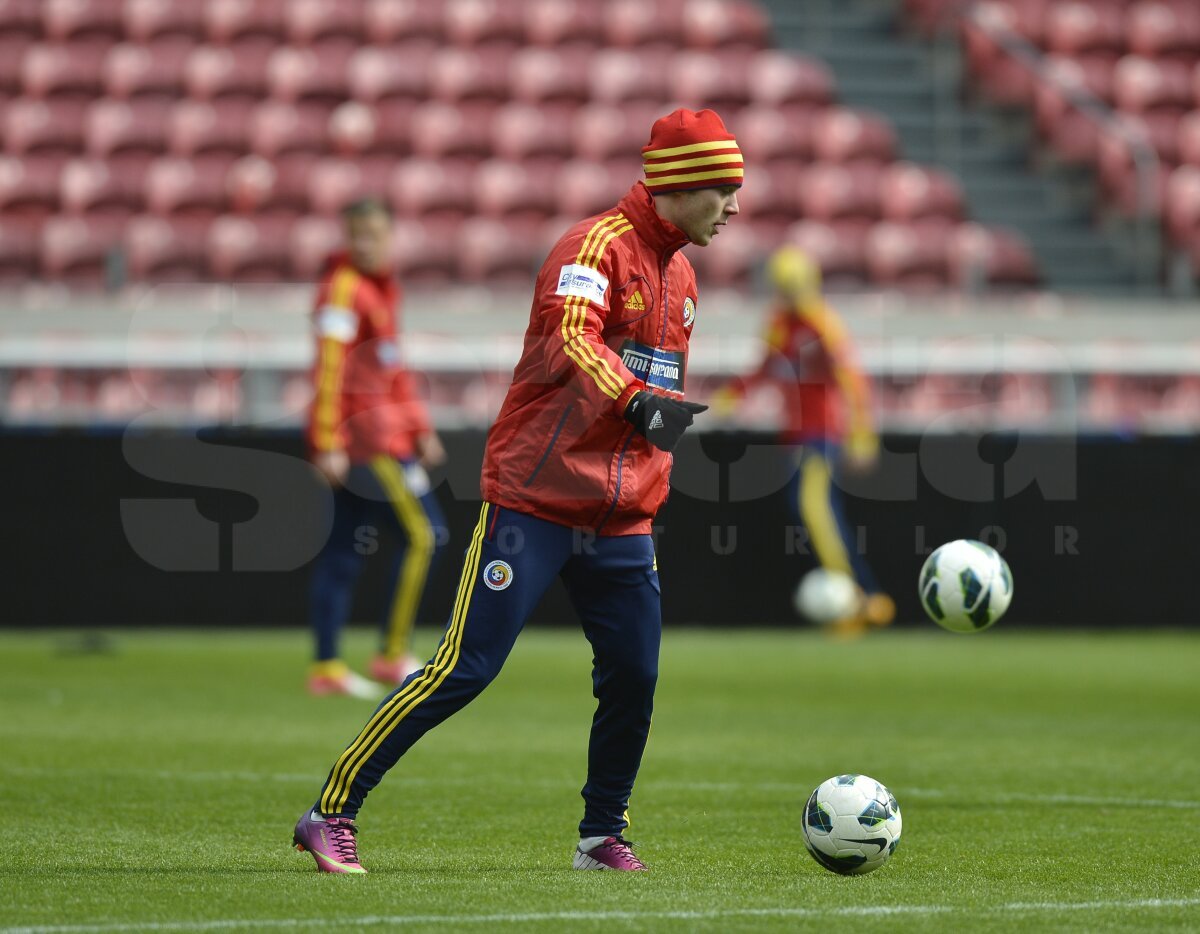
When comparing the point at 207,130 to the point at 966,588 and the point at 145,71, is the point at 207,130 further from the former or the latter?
the point at 966,588

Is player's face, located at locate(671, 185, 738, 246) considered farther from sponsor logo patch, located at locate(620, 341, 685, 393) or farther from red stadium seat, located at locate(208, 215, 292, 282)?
red stadium seat, located at locate(208, 215, 292, 282)

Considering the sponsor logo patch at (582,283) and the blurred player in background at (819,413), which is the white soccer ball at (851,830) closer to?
the sponsor logo patch at (582,283)

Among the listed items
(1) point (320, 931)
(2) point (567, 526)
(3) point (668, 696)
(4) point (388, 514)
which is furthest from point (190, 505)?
(1) point (320, 931)

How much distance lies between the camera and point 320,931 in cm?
440

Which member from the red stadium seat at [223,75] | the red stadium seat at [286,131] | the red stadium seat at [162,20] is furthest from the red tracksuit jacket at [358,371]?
the red stadium seat at [162,20]

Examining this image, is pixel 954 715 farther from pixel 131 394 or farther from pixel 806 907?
pixel 131 394

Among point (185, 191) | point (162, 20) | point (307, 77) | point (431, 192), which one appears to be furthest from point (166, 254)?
point (162, 20)

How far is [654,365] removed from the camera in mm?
5547

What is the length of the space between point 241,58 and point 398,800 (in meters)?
14.2

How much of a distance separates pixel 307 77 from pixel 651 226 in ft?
49.0

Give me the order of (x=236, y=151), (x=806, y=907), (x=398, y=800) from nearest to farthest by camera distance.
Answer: (x=806, y=907)
(x=398, y=800)
(x=236, y=151)

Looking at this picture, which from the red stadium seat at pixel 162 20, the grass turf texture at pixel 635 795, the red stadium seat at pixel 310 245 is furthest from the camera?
the red stadium seat at pixel 162 20

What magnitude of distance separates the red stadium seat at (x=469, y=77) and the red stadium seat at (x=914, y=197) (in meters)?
4.03

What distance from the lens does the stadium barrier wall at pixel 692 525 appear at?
14.3 metres
